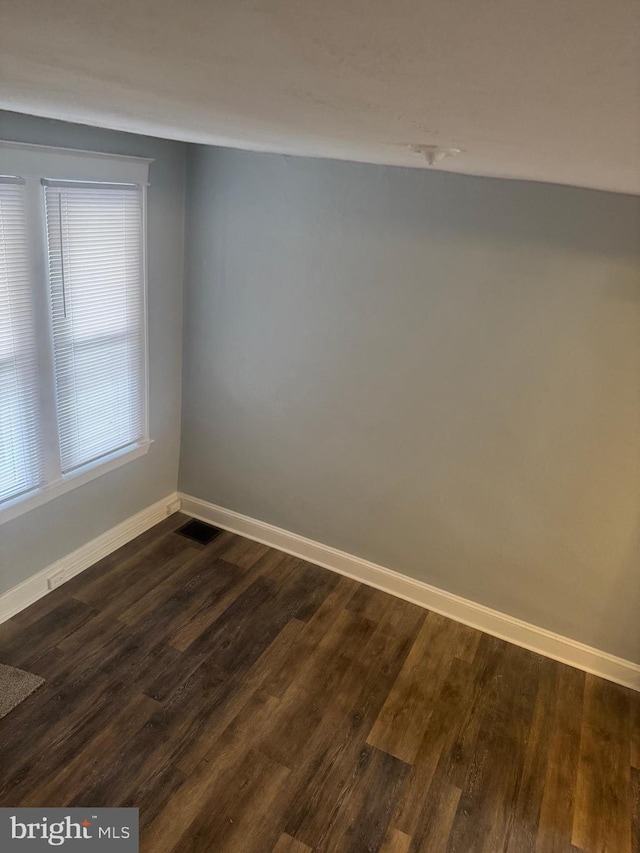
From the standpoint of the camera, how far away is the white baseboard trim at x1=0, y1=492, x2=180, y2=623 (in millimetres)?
2883

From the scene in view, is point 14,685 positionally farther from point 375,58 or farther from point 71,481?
point 375,58

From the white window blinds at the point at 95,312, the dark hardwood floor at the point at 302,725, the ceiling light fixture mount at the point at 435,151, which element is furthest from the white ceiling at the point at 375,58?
the dark hardwood floor at the point at 302,725

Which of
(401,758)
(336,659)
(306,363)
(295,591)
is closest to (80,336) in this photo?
(306,363)

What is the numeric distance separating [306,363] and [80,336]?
115cm

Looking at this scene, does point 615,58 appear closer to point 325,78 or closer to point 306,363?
point 325,78

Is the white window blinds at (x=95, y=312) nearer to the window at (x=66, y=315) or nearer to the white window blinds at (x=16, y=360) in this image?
the window at (x=66, y=315)

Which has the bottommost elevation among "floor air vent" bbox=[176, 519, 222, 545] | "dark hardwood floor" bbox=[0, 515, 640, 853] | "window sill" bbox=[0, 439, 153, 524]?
"dark hardwood floor" bbox=[0, 515, 640, 853]

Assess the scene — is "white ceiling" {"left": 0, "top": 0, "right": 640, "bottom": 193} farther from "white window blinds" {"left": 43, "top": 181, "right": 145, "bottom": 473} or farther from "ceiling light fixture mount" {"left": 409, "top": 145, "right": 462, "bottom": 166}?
"white window blinds" {"left": 43, "top": 181, "right": 145, "bottom": 473}

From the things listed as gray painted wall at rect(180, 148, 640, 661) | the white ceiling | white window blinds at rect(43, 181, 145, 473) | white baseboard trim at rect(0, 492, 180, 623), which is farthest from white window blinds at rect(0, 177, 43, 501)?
the white ceiling

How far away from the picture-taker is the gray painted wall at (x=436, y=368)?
8.27ft

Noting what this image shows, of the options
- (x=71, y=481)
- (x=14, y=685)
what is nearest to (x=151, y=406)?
(x=71, y=481)

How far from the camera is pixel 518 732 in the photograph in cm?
255

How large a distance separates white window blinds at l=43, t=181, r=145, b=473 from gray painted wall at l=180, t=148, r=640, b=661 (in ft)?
1.41

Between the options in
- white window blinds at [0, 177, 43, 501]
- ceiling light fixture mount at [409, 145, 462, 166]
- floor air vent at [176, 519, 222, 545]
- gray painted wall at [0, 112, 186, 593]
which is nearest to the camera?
ceiling light fixture mount at [409, 145, 462, 166]
